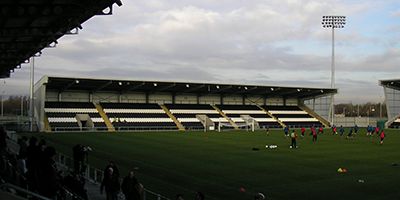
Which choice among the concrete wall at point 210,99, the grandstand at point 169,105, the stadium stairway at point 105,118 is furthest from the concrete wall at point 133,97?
the concrete wall at point 210,99

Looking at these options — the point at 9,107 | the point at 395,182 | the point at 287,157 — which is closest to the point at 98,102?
the point at 287,157

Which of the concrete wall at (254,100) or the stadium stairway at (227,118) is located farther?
the concrete wall at (254,100)

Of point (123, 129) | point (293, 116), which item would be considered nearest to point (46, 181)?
point (123, 129)

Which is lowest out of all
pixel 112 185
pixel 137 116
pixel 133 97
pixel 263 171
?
pixel 263 171

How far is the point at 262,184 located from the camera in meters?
19.1

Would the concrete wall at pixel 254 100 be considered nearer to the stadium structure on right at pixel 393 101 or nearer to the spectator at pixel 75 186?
the stadium structure on right at pixel 393 101

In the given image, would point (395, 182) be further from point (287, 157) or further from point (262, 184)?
point (287, 157)

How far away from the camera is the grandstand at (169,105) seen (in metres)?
63.1

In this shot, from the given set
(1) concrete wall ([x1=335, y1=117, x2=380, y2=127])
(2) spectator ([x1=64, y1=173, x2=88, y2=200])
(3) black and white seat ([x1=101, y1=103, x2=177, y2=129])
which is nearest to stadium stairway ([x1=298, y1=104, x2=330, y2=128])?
(1) concrete wall ([x1=335, y1=117, x2=380, y2=127])

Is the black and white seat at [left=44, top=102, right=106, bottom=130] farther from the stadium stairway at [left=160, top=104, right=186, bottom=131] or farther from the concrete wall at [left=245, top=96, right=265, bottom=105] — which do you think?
the concrete wall at [left=245, top=96, right=265, bottom=105]

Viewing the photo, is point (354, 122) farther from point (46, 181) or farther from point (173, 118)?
point (46, 181)

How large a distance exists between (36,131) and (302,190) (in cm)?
4668

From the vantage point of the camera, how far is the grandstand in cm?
6309

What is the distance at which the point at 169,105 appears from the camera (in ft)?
246
